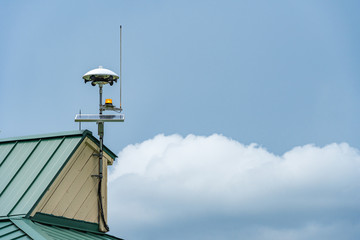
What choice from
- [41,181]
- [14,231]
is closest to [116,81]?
[41,181]

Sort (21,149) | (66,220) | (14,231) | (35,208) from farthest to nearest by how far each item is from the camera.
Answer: (21,149)
(66,220)
(35,208)
(14,231)

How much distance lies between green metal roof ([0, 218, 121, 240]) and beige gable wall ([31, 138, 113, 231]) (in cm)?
60

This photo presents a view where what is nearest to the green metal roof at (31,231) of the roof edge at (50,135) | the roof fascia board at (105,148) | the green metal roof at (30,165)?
the green metal roof at (30,165)

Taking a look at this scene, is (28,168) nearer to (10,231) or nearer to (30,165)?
(30,165)

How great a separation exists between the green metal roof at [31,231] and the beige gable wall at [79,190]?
1.96ft

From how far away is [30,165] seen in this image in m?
24.6

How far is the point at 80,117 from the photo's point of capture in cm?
2555

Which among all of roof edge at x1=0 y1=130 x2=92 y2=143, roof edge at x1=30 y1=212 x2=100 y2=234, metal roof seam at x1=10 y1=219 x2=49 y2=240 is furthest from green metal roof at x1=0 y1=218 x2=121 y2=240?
roof edge at x1=0 y1=130 x2=92 y2=143

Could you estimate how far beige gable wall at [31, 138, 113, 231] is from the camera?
23.5 meters

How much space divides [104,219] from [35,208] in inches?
159

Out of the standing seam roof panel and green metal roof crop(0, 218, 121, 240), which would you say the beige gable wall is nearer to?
the standing seam roof panel

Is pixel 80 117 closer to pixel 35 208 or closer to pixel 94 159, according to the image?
pixel 94 159

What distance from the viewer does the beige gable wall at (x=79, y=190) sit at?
77.2 ft

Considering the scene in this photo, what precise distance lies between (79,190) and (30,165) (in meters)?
1.79
